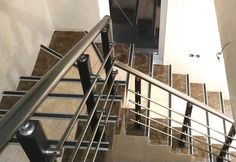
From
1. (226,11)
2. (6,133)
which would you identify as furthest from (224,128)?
(6,133)

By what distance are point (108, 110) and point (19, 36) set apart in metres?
1.54

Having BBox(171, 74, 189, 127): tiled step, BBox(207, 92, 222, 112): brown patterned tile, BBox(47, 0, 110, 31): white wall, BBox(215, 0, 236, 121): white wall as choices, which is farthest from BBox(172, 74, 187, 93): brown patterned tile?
BBox(215, 0, 236, 121): white wall

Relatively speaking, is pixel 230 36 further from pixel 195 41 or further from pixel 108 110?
pixel 195 41

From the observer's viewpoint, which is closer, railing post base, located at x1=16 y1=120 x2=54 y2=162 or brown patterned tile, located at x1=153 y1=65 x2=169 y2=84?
railing post base, located at x1=16 y1=120 x2=54 y2=162

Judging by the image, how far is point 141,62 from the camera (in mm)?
4750

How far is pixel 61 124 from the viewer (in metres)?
3.15

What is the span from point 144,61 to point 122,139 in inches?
69.1

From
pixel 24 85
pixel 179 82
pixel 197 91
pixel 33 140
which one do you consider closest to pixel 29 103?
pixel 33 140

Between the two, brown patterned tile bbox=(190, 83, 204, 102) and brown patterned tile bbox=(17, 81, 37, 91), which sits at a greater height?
brown patterned tile bbox=(190, 83, 204, 102)

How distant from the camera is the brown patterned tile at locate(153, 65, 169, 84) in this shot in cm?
489

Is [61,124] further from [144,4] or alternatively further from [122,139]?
[144,4]

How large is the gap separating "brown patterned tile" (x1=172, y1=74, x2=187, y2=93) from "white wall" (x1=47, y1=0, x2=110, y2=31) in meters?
1.52

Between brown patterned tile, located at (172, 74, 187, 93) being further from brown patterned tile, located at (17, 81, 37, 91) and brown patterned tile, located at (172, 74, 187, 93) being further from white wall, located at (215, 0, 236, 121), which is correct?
brown patterned tile, located at (17, 81, 37, 91)

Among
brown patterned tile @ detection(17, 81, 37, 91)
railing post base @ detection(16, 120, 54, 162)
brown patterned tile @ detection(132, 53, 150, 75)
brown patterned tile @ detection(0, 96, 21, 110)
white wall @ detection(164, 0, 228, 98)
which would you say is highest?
white wall @ detection(164, 0, 228, 98)
